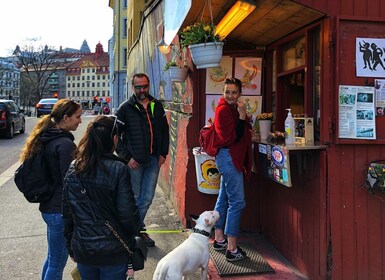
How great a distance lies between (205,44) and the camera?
4.04m

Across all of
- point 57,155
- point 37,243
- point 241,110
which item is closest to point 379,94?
point 241,110

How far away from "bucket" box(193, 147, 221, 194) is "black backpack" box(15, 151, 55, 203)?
213 cm

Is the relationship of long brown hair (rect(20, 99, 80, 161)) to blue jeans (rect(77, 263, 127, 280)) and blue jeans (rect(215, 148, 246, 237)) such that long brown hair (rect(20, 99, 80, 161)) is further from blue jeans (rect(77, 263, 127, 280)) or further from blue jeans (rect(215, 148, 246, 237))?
blue jeans (rect(215, 148, 246, 237))

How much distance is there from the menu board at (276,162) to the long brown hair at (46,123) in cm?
184

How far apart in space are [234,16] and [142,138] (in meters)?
1.65

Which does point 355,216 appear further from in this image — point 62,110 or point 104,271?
point 62,110

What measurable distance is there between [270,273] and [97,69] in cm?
Result: 12871

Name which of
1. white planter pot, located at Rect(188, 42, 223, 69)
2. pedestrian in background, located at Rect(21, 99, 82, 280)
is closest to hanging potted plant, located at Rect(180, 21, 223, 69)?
white planter pot, located at Rect(188, 42, 223, 69)

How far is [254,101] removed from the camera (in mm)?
5121

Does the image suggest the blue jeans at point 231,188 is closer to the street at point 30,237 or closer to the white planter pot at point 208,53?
the street at point 30,237

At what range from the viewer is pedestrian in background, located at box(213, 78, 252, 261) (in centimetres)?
396

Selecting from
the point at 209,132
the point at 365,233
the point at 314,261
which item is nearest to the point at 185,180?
the point at 209,132

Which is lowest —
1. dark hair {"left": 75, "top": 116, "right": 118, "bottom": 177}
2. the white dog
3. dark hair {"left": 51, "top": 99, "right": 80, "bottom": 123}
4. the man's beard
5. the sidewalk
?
the sidewalk

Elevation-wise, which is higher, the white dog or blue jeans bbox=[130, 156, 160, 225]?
blue jeans bbox=[130, 156, 160, 225]
